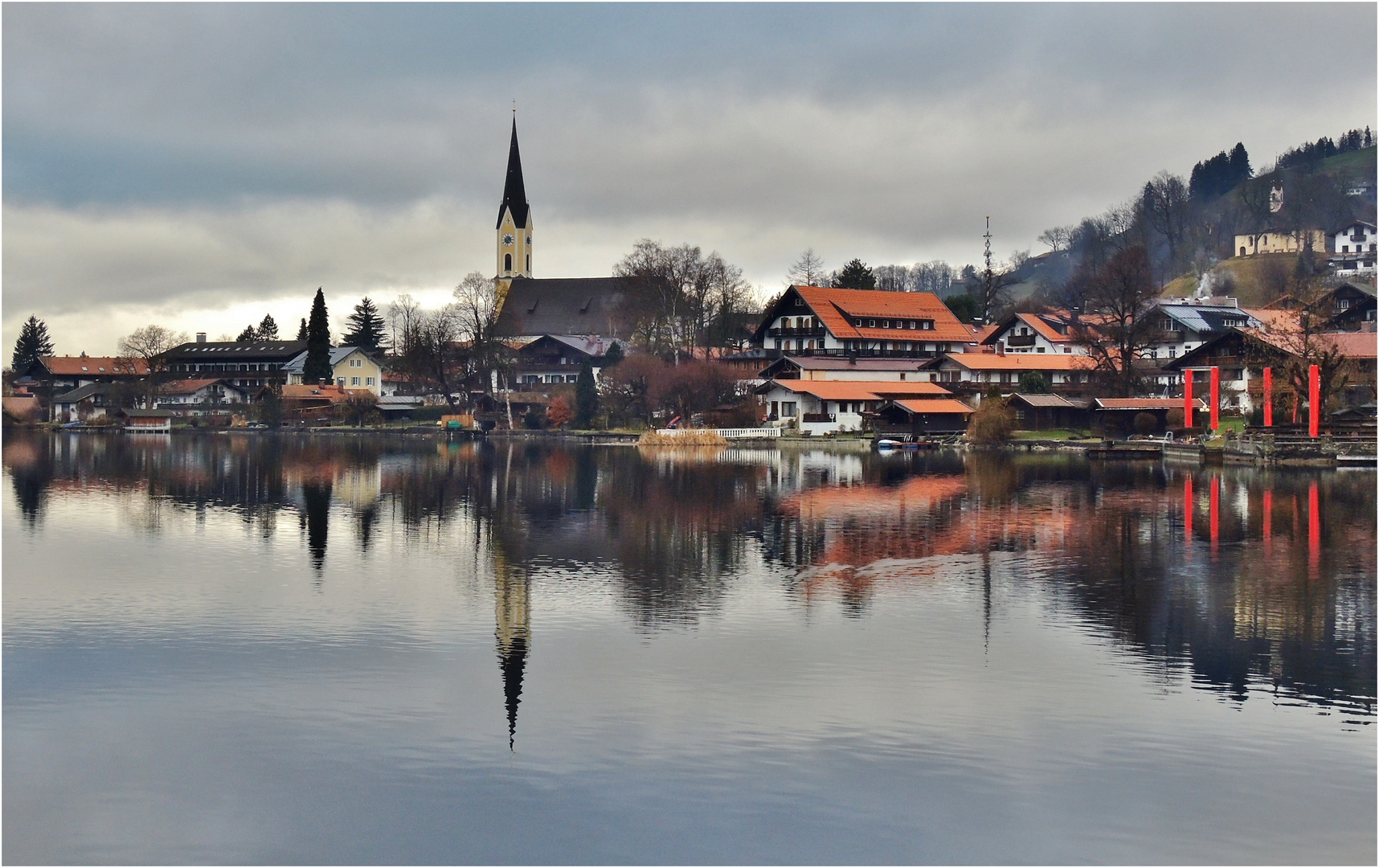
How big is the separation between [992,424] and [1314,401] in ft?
69.6

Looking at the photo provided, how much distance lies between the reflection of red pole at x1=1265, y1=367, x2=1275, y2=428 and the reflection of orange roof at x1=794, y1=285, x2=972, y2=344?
35784 millimetres

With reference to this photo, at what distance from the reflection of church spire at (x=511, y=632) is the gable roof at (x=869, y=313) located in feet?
231

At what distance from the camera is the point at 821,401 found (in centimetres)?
8438

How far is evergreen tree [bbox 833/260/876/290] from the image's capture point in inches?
4332

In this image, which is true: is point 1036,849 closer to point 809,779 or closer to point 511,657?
point 809,779

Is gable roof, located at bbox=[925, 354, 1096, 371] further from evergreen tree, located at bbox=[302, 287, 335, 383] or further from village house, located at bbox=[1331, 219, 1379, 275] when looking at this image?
village house, located at bbox=[1331, 219, 1379, 275]

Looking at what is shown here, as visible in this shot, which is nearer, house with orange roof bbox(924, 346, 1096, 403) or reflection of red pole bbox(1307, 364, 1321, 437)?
reflection of red pole bbox(1307, 364, 1321, 437)

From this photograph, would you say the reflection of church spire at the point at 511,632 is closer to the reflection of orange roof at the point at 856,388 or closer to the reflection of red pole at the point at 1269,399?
the reflection of red pole at the point at 1269,399

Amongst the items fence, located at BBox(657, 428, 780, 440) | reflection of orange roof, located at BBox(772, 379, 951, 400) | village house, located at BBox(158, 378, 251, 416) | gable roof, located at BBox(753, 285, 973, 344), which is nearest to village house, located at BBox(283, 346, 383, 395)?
village house, located at BBox(158, 378, 251, 416)

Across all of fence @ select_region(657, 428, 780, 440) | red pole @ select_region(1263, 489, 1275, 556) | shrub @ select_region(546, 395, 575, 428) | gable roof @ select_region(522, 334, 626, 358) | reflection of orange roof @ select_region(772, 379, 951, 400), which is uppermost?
gable roof @ select_region(522, 334, 626, 358)

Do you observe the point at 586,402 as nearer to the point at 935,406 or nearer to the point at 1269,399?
the point at 935,406

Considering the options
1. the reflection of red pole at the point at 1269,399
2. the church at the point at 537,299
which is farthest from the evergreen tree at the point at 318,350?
the reflection of red pole at the point at 1269,399

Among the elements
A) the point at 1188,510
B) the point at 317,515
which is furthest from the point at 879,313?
the point at 317,515

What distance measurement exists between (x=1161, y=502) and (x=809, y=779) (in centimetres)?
3056
